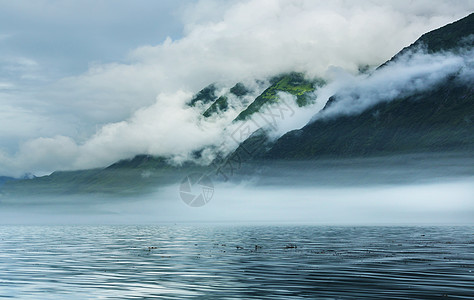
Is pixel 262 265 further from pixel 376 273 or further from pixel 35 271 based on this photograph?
pixel 35 271

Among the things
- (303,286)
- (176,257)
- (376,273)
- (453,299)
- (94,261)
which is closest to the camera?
(453,299)

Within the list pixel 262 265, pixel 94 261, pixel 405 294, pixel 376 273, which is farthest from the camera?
pixel 94 261

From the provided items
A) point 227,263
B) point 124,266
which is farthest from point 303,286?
point 124,266

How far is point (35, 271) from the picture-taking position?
74250 mm

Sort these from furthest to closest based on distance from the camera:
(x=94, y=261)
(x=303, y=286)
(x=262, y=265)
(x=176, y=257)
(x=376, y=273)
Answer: (x=176, y=257) → (x=94, y=261) → (x=262, y=265) → (x=376, y=273) → (x=303, y=286)

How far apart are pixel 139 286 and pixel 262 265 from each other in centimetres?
2502

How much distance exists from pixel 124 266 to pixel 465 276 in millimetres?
45285

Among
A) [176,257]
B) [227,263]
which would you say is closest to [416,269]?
[227,263]

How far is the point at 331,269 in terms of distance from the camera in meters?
72.2

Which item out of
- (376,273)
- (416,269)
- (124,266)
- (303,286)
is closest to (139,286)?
(303,286)

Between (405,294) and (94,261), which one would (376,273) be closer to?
(405,294)

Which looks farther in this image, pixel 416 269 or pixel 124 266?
pixel 124 266

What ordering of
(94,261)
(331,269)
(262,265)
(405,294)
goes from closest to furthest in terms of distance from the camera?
(405,294)
(331,269)
(262,265)
(94,261)

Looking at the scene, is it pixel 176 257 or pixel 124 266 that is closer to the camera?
pixel 124 266
